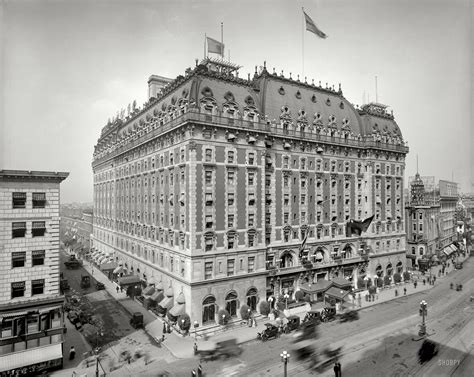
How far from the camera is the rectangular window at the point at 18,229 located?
108 ft

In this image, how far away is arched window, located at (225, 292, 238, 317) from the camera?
156 feet

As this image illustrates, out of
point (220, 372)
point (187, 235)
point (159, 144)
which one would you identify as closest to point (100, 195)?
point (159, 144)

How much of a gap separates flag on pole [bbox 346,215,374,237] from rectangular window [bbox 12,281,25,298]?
51361mm

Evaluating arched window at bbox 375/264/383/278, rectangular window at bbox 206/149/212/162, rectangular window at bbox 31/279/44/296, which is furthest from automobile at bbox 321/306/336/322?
rectangular window at bbox 31/279/44/296

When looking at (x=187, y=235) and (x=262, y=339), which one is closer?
(x=262, y=339)

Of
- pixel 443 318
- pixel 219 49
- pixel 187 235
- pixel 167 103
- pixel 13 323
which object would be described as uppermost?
pixel 219 49

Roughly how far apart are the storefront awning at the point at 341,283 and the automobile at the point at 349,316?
655cm

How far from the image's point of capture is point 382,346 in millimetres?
38344

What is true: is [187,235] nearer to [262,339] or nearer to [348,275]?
[262,339]

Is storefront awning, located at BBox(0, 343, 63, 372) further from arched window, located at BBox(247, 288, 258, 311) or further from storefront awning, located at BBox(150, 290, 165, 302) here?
arched window, located at BBox(247, 288, 258, 311)

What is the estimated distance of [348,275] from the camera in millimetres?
63781

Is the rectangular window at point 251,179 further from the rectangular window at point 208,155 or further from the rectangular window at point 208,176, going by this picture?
the rectangular window at point 208,155

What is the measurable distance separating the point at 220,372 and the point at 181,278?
15.9 metres

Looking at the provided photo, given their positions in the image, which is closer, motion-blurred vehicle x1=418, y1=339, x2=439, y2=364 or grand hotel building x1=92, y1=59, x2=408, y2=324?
motion-blurred vehicle x1=418, y1=339, x2=439, y2=364
